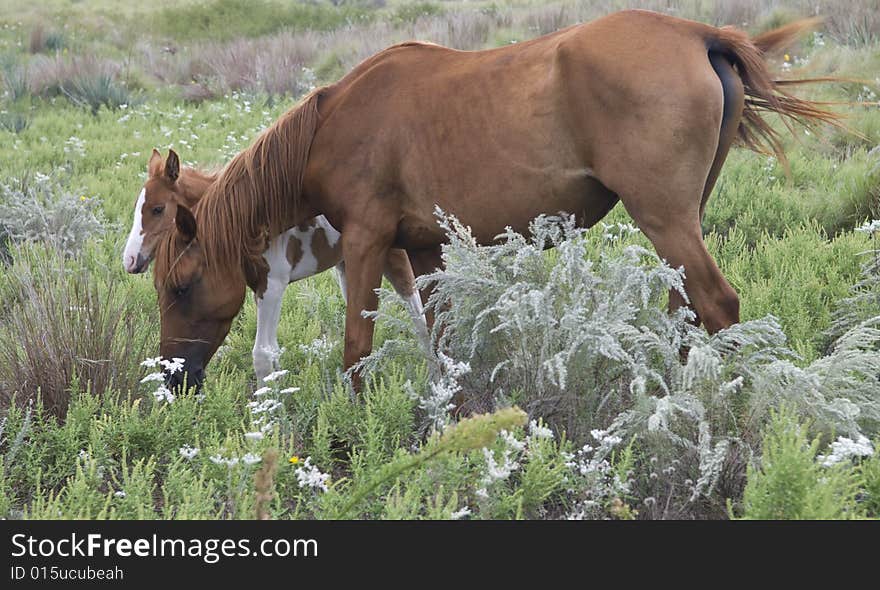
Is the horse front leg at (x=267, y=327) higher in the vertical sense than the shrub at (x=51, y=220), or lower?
lower

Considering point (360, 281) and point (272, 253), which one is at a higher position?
point (272, 253)

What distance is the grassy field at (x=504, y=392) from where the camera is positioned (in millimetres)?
3166

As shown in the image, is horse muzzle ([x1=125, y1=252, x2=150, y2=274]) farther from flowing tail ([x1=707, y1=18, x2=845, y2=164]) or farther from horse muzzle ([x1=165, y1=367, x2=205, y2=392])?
flowing tail ([x1=707, y1=18, x2=845, y2=164])

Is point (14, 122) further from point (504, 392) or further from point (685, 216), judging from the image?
point (685, 216)

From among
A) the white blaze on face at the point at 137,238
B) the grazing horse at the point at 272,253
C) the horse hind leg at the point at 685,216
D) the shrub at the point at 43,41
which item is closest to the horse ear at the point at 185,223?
the grazing horse at the point at 272,253

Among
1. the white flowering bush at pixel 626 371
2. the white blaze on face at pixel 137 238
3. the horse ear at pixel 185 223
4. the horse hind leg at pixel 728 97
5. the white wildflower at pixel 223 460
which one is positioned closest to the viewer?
the white wildflower at pixel 223 460

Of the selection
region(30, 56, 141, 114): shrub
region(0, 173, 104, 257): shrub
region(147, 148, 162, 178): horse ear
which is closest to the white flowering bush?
region(147, 148, 162, 178): horse ear

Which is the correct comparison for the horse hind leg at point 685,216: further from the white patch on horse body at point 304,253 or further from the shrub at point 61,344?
the shrub at point 61,344

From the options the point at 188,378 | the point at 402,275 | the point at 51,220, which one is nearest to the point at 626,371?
the point at 402,275

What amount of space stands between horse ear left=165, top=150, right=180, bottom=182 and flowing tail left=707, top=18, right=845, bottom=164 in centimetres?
292

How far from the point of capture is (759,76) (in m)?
3.97

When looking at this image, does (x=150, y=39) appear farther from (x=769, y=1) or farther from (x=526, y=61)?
(x=526, y=61)

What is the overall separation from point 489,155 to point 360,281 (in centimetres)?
85

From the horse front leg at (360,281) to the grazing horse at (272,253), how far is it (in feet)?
0.83
